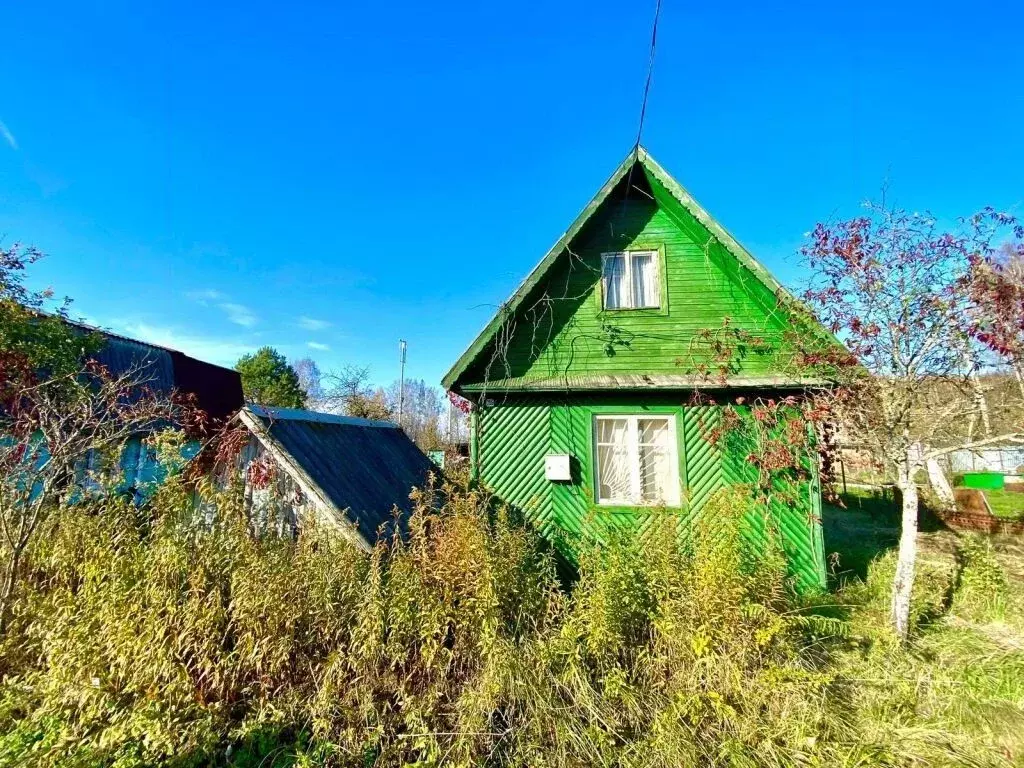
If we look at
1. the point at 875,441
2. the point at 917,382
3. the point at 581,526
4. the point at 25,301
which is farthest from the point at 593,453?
the point at 25,301

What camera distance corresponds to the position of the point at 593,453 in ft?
23.9

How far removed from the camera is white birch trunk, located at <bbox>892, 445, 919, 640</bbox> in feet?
16.8

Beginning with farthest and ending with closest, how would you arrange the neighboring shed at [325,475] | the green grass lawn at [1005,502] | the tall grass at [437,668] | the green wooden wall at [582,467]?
the green grass lawn at [1005,502]
the green wooden wall at [582,467]
the neighboring shed at [325,475]
the tall grass at [437,668]

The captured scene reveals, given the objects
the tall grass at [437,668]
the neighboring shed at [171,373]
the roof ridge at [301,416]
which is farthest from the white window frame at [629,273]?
the neighboring shed at [171,373]

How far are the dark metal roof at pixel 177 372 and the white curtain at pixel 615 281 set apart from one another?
13.5 meters

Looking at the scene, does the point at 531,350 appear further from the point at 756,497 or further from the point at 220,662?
the point at 220,662

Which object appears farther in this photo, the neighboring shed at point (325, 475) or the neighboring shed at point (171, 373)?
the neighboring shed at point (171, 373)

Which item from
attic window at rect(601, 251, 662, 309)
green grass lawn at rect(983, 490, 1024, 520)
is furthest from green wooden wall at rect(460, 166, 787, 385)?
green grass lawn at rect(983, 490, 1024, 520)

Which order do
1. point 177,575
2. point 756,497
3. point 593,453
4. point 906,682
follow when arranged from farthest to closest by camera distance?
point 593,453 → point 756,497 → point 906,682 → point 177,575

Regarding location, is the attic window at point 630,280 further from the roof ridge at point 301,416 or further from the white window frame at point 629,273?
the roof ridge at point 301,416

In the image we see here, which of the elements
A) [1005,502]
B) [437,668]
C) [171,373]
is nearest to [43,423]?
[437,668]

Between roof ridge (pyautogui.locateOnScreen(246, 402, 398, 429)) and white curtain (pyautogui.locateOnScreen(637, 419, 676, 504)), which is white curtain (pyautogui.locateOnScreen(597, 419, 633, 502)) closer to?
white curtain (pyautogui.locateOnScreen(637, 419, 676, 504))

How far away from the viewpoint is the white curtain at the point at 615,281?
7.79m

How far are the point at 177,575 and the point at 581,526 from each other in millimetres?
5351
